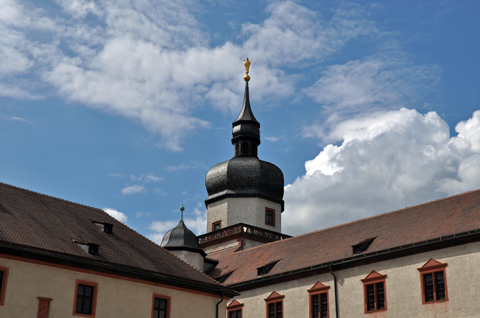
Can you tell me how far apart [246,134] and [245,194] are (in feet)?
23.7

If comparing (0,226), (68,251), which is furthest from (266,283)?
(0,226)

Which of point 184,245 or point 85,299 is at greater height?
point 184,245

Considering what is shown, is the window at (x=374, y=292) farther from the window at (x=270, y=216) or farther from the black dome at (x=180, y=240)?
the window at (x=270, y=216)

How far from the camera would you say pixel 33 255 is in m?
24.9

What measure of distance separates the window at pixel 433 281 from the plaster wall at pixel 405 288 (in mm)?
204

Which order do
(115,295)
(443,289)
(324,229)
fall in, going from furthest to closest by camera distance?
(324,229) < (443,289) < (115,295)

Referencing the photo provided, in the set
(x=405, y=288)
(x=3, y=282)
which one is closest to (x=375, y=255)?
(x=405, y=288)

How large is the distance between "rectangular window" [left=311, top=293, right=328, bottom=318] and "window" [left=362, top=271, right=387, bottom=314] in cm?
268

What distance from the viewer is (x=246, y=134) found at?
58125 mm

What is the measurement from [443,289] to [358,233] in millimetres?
8488

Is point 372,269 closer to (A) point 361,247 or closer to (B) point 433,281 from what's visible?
(A) point 361,247

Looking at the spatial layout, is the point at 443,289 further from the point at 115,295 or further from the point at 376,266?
the point at 115,295

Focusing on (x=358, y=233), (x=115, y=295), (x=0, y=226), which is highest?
(x=358, y=233)

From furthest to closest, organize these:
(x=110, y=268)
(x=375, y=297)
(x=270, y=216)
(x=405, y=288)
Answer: (x=270, y=216) → (x=375, y=297) → (x=405, y=288) → (x=110, y=268)
